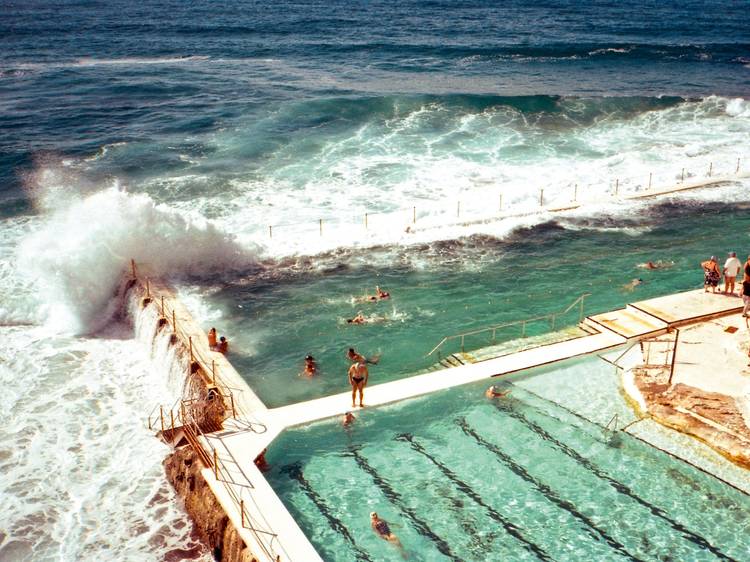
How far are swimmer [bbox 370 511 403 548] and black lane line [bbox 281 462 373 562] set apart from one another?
0.40 meters

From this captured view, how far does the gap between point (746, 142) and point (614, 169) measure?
879cm

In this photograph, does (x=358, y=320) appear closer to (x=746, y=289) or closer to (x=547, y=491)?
(x=547, y=491)

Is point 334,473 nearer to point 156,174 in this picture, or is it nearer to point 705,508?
point 705,508

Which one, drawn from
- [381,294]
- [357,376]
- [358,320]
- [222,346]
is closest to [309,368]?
[222,346]

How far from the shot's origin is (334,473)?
1270 cm

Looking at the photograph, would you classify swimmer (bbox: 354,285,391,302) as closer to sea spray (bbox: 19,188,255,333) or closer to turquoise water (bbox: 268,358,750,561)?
sea spray (bbox: 19,188,255,333)

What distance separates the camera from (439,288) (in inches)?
835

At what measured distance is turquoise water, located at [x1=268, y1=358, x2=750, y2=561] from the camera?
11.1 m

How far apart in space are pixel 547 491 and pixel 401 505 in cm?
247

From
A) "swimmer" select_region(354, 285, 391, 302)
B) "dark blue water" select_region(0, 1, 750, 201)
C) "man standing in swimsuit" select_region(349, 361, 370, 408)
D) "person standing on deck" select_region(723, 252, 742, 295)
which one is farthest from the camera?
"dark blue water" select_region(0, 1, 750, 201)

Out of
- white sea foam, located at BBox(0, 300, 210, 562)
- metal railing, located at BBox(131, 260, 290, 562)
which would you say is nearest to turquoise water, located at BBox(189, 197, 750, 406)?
metal railing, located at BBox(131, 260, 290, 562)

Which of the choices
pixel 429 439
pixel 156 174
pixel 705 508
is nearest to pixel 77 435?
pixel 429 439

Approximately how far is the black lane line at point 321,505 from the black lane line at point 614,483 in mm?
4201

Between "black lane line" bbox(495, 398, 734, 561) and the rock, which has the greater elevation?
"black lane line" bbox(495, 398, 734, 561)
